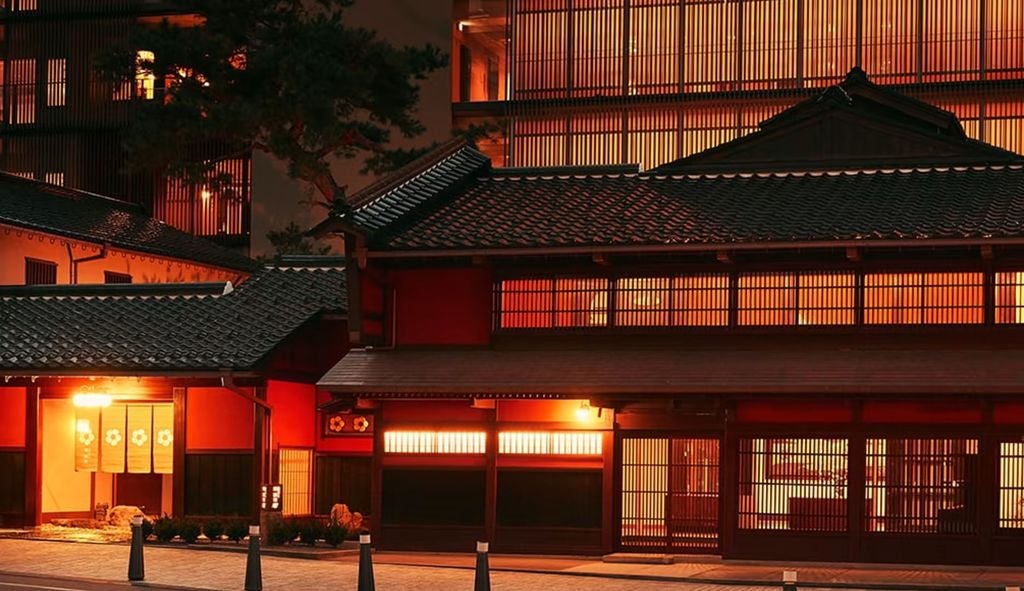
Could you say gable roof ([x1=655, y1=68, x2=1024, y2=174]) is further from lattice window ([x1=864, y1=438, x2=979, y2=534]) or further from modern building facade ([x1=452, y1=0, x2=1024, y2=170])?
modern building facade ([x1=452, y1=0, x2=1024, y2=170])

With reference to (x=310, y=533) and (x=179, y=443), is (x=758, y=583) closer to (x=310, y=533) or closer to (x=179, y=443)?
(x=310, y=533)

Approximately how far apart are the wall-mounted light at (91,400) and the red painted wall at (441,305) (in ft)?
21.6

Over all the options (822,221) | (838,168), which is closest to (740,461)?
(822,221)

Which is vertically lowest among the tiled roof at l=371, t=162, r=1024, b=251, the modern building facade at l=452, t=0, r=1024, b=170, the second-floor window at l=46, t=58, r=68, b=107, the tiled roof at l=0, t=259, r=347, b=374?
the tiled roof at l=0, t=259, r=347, b=374

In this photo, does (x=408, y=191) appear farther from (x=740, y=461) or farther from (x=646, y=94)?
(x=646, y=94)

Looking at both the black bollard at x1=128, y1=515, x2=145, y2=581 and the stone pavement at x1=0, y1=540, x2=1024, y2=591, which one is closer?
the black bollard at x1=128, y1=515, x2=145, y2=581

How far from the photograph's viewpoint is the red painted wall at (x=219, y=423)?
32.1m

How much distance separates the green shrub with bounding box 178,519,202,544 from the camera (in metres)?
29.6

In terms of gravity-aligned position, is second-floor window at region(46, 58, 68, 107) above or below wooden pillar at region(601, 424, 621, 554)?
above

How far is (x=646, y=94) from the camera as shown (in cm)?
4281

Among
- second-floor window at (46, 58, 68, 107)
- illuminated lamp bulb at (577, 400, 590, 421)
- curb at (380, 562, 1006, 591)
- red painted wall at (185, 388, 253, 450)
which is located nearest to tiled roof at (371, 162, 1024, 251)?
illuminated lamp bulb at (577, 400, 590, 421)

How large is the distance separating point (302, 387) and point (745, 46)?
16.3m

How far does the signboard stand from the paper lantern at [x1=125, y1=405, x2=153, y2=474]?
4.40 meters

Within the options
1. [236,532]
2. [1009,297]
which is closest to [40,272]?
[236,532]
